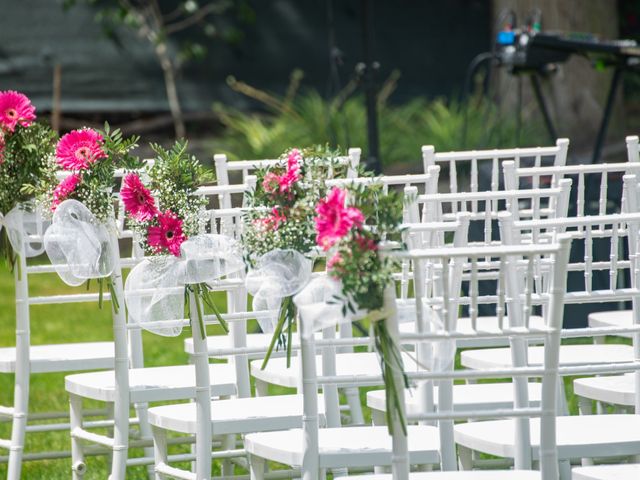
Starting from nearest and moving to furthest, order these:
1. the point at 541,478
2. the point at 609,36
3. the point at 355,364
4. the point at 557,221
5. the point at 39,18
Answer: the point at 541,478 < the point at 557,221 < the point at 355,364 < the point at 609,36 < the point at 39,18

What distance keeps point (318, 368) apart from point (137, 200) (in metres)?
0.98

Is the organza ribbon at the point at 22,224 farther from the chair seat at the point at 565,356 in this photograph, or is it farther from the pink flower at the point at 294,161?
the chair seat at the point at 565,356

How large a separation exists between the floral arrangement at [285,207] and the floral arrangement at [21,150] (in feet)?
3.12

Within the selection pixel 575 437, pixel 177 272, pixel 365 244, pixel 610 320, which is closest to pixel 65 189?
pixel 177 272

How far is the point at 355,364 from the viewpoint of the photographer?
363cm

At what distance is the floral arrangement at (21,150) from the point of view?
3.34 meters

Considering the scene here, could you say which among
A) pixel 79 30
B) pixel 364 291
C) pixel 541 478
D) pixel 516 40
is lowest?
pixel 541 478

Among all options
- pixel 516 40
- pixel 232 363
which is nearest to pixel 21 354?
pixel 232 363

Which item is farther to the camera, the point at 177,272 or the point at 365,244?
the point at 177,272

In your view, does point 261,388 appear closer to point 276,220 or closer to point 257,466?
point 257,466

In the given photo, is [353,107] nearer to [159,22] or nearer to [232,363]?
[159,22]

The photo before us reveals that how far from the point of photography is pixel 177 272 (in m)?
2.90

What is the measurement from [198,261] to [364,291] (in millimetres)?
733

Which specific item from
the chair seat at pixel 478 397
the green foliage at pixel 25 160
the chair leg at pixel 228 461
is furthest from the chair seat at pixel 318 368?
the green foliage at pixel 25 160
